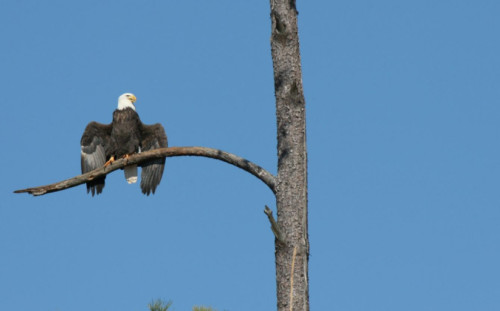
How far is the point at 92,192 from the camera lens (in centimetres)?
768

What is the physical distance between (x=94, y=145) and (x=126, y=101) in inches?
28.1

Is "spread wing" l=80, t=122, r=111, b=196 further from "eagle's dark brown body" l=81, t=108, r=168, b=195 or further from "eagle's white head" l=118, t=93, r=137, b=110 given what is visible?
"eagle's white head" l=118, t=93, r=137, b=110

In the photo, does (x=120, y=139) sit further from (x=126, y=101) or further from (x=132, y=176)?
(x=126, y=101)

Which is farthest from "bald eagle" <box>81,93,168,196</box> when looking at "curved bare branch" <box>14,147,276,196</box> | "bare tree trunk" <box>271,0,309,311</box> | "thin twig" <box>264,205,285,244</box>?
"thin twig" <box>264,205,285,244</box>

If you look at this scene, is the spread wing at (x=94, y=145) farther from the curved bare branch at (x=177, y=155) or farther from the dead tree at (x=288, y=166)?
the dead tree at (x=288, y=166)

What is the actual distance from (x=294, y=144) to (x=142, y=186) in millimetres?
2966

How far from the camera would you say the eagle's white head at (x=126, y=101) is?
9172 millimetres

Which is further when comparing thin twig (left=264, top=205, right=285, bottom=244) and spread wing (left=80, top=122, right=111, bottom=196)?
spread wing (left=80, top=122, right=111, bottom=196)

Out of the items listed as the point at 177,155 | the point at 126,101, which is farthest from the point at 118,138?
the point at 177,155

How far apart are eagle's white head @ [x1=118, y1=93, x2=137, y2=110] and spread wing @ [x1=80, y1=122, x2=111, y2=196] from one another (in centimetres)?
32

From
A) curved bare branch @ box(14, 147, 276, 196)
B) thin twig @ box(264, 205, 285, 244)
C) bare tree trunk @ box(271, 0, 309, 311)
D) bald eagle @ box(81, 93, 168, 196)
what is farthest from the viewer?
bald eagle @ box(81, 93, 168, 196)

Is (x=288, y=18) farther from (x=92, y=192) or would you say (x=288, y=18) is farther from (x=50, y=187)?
(x=92, y=192)

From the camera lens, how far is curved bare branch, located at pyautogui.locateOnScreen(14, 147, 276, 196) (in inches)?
225

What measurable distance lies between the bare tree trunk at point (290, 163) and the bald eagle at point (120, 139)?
3.28 m
